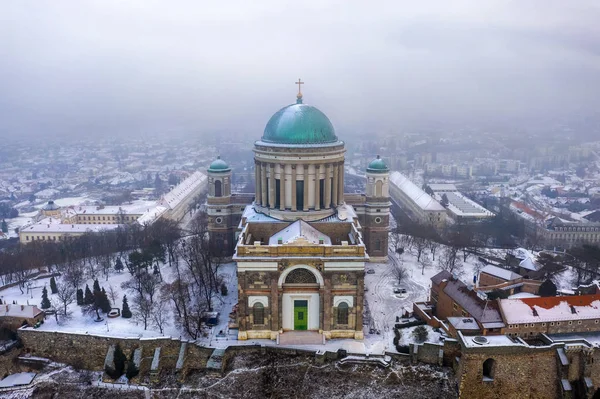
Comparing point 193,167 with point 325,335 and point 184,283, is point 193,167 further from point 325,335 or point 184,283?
point 325,335

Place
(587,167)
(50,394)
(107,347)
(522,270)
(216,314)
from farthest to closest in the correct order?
1. (587,167)
2. (522,270)
3. (216,314)
4. (107,347)
5. (50,394)

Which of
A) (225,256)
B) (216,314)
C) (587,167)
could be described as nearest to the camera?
(216,314)

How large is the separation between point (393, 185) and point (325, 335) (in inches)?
2815

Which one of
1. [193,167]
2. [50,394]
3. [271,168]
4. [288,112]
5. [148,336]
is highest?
[288,112]

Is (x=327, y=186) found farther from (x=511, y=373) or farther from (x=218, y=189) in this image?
(x=511, y=373)

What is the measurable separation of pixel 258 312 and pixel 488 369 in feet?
47.3

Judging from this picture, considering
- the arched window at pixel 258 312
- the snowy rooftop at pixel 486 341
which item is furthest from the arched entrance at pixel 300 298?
the snowy rooftop at pixel 486 341

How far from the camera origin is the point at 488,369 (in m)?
26.5

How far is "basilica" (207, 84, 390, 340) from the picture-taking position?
30.0m

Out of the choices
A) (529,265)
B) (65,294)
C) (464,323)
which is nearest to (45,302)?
(65,294)

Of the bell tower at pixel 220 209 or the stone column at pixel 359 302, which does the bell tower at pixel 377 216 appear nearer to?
the bell tower at pixel 220 209

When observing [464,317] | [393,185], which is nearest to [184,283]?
[464,317]

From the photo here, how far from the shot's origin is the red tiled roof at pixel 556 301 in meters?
29.3

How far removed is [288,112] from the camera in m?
39.7
